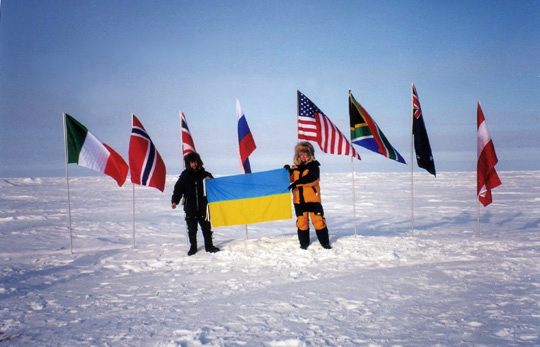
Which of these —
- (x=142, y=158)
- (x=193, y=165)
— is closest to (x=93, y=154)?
(x=142, y=158)

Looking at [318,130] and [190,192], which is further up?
Answer: [318,130]

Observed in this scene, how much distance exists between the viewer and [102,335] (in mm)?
3424

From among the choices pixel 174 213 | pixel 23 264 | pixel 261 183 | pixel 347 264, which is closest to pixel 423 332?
pixel 347 264

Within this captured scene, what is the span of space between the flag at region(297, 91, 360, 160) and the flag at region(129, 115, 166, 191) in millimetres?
3128

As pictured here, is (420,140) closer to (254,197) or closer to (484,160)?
(484,160)

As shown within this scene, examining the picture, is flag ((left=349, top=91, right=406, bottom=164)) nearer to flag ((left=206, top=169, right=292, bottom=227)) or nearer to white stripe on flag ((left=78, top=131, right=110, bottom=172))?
flag ((left=206, top=169, right=292, bottom=227))

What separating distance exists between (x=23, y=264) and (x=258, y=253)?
161 inches

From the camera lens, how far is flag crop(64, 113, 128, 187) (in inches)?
275

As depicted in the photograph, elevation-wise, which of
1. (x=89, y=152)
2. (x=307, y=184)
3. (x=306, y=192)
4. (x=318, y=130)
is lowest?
(x=306, y=192)

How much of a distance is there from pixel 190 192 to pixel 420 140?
17.0 feet

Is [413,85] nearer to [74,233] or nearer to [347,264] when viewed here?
[347,264]

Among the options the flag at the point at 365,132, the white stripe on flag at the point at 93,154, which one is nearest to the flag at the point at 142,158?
the white stripe on flag at the point at 93,154

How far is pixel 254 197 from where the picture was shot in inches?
283

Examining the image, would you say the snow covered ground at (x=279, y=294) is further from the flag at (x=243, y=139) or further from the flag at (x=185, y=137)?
the flag at (x=185, y=137)
